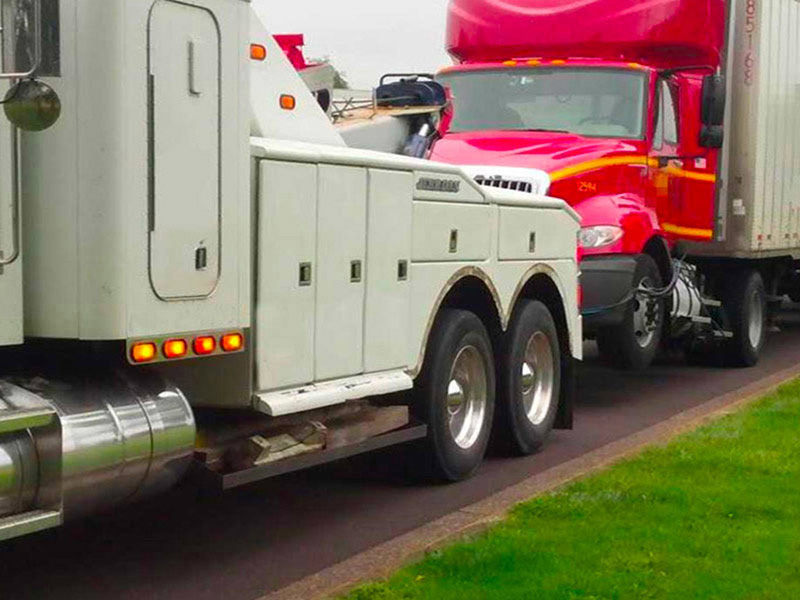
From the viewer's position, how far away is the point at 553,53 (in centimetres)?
1494

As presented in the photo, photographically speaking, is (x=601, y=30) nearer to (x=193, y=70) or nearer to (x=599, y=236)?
(x=599, y=236)

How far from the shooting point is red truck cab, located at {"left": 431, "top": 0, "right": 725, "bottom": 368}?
12922 millimetres

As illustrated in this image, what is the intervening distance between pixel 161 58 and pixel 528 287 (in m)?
4.24

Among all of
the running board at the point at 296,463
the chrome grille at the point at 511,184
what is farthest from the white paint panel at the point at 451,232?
the chrome grille at the point at 511,184

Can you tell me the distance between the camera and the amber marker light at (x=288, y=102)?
7.83 metres

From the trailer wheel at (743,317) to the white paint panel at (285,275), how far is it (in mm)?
9615

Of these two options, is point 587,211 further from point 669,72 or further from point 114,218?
point 114,218

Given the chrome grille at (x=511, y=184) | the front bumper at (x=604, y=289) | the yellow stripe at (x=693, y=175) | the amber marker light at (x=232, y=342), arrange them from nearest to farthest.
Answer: the amber marker light at (x=232, y=342), the chrome grille at (x=511, y=184), the front bumper at (x=604, y=289), the yellow stripe at (x=693, y=175)

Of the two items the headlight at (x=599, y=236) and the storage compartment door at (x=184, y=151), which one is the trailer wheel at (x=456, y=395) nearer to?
the storage compartment door at (x=184, y=151)

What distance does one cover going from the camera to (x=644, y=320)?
1338 cm

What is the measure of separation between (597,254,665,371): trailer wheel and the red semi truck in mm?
17

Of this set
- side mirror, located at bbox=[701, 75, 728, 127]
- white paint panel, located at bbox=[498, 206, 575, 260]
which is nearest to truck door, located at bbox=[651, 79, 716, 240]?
side mirror, located at bbox=[701, 75, 728, 127]

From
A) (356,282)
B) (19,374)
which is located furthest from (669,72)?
(19,374)

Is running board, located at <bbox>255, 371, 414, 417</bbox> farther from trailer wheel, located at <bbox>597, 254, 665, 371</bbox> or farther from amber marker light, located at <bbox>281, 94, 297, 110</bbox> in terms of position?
trailer wheel, located at <bbox>597, 254, 665, 371</bbox>
